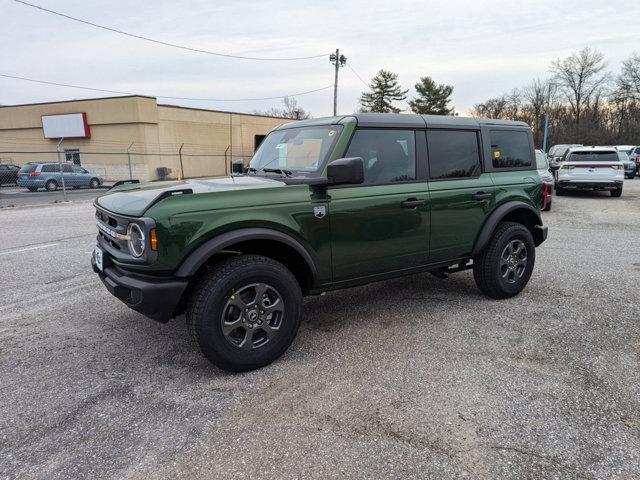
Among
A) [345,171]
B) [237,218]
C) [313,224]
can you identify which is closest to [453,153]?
[345,171]

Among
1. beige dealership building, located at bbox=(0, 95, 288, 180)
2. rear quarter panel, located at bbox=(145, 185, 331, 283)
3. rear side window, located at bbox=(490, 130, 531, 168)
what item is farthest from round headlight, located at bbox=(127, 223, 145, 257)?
beige dealership building, located at bbox=(0, 95, 288, 180)

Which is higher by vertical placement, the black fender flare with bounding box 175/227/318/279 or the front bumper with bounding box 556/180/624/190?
the black fender flare with bounding box 175/227/318/279

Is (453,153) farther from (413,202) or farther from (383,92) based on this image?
(383,92)

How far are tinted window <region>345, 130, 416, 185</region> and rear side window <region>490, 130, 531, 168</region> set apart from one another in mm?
1185

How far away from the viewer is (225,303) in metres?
3.12

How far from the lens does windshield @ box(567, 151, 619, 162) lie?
14.8 metres

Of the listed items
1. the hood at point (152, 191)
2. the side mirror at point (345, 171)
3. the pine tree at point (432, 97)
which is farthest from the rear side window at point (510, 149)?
the pine tree at point (432, 97)

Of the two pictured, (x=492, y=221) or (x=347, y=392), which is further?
(x=492, y=221)

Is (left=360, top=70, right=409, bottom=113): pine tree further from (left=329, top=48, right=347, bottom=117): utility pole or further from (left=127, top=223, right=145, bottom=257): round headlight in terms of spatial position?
(left=127, top=223, right=145, bottom=257): round headlight

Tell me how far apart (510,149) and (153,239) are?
3888 mm

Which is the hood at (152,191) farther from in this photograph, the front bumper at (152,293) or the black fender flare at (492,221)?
the black fender flare at (492,221)

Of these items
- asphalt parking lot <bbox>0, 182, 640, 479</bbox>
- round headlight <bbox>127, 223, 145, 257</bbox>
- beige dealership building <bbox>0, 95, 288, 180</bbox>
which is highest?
beige dealership building <bbox>0, 95, 288, 180</bbox>

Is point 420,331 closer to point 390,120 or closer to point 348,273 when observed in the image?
point 348,273

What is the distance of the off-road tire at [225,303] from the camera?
3.04 metres
